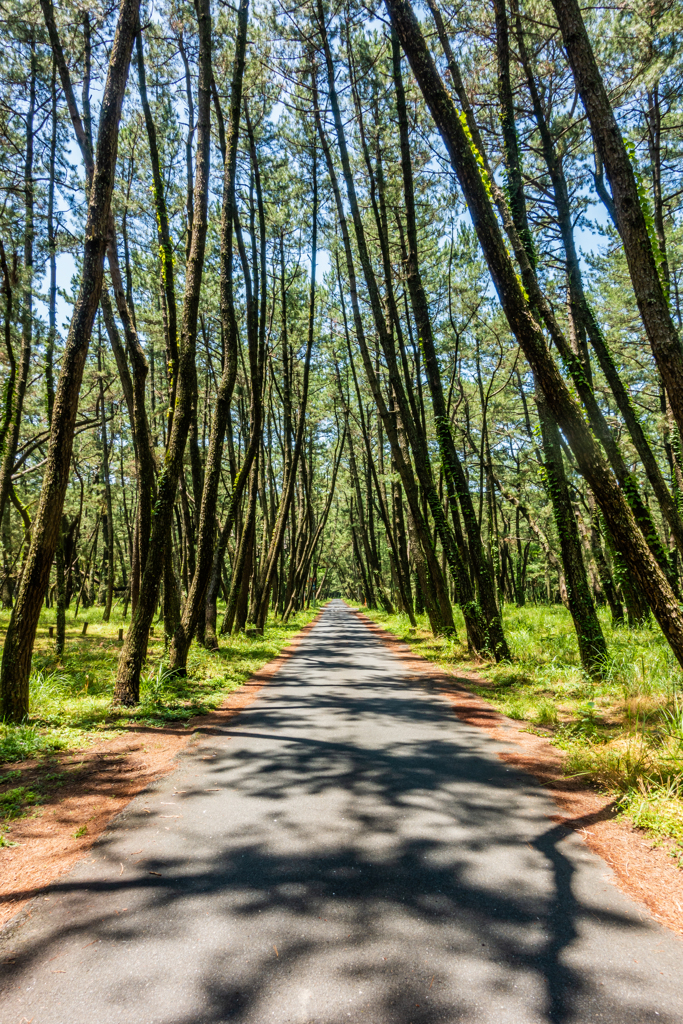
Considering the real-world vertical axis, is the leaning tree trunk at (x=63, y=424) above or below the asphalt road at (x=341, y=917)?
above

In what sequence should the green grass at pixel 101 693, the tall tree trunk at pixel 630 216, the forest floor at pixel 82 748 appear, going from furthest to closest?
the green grass at pixel 101 693, the tall tree trunk at pixel 630 216, the forest floor at pixel 82 748

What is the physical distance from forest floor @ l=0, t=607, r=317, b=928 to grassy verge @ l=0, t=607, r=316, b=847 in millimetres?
13

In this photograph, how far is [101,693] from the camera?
25.5 ft

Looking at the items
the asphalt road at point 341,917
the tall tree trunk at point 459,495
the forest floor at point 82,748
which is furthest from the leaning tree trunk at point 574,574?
the forest floor at point 82,748

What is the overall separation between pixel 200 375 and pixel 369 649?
13900 millimetres

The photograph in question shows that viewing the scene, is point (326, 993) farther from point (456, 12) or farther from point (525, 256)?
point (456, 12)

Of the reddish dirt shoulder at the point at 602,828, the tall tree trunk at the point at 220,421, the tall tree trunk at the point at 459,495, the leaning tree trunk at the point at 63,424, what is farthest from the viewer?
the tall tree trunk at the point at 459,495

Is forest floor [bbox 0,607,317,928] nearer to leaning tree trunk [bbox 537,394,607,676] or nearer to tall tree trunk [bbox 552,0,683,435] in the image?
leaning tree trunk [bbox 537,394,607,676]

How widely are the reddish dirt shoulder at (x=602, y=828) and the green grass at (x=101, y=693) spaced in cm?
388

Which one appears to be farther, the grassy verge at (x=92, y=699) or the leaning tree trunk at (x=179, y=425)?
the leaning tree trunk at (x=179, y=425)

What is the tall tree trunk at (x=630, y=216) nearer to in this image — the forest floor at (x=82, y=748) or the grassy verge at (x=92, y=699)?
the forest floor at (x=82, y=748)

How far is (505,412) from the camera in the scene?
2322 centimetres

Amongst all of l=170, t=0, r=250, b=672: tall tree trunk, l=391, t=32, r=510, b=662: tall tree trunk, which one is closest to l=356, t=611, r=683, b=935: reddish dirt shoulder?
l=391, t=32, r=510, b=662: tall tree trunk

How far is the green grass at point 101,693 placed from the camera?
545cm
